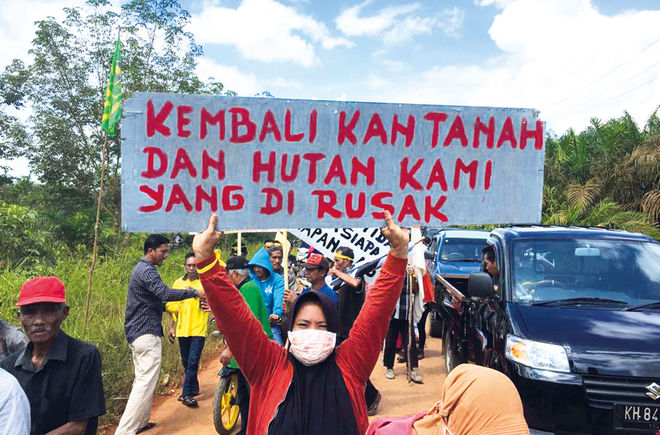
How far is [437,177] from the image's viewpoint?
8.54ft

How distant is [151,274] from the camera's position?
504 cm

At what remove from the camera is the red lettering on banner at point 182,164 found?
236cm

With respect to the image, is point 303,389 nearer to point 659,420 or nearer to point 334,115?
point 334,115

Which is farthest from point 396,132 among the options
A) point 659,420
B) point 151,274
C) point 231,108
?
point 151,274

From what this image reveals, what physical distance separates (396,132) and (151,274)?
3.33 m

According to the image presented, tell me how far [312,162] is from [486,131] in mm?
919

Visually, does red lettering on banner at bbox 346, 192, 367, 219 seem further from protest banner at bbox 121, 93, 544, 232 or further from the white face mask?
the white face mask

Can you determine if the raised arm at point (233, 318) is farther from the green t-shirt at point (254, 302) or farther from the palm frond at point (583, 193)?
the palm frond at point (583, 193)

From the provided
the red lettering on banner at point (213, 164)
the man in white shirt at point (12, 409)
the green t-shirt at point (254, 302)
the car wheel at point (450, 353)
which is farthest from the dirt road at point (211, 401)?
the red lettering on banner at point (213, 164)

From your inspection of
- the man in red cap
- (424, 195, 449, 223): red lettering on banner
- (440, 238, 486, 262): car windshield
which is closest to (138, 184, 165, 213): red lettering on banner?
the man in red cap

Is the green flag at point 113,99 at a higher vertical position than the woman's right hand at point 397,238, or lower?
higher

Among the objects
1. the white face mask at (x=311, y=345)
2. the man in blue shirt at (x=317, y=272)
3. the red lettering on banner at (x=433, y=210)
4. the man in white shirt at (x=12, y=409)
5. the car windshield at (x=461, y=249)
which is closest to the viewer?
the man in white shirt at (x=12, y=409)

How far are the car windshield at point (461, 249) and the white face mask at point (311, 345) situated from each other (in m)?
8.72

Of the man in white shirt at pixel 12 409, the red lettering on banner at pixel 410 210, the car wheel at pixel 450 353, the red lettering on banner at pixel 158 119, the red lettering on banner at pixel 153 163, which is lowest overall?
the car wheel at pixel 450 353
